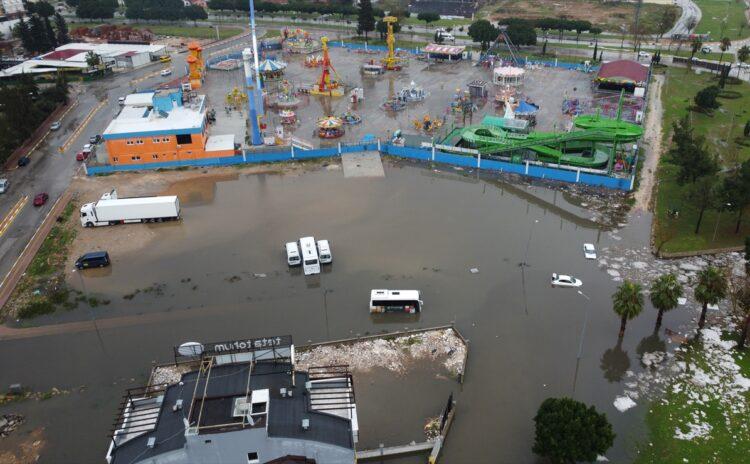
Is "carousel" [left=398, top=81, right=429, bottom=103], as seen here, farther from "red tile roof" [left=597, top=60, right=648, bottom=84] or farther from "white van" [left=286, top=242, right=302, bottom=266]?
"white van" [left=286, top=242, right=302, bottom=266]

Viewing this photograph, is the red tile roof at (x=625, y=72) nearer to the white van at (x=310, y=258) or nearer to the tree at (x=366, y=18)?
the tree at (x=366, y=18)

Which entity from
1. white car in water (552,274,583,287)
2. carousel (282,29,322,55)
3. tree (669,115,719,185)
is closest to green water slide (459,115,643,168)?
tree (669,115,719,185)

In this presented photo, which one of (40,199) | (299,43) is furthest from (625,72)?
(40,199)

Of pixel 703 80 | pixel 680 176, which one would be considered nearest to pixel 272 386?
pixel 680 176

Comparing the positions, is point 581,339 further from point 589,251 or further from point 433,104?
point 433,104

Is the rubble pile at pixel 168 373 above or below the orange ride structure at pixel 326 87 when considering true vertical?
below

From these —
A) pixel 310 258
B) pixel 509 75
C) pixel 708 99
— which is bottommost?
pixel 310 258

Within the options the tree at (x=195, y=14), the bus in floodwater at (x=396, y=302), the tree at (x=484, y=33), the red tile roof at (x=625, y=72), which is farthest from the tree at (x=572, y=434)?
the tree at (x=195, y=14)

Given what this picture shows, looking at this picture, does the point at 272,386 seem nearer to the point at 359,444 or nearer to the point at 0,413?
the point at 359,444
